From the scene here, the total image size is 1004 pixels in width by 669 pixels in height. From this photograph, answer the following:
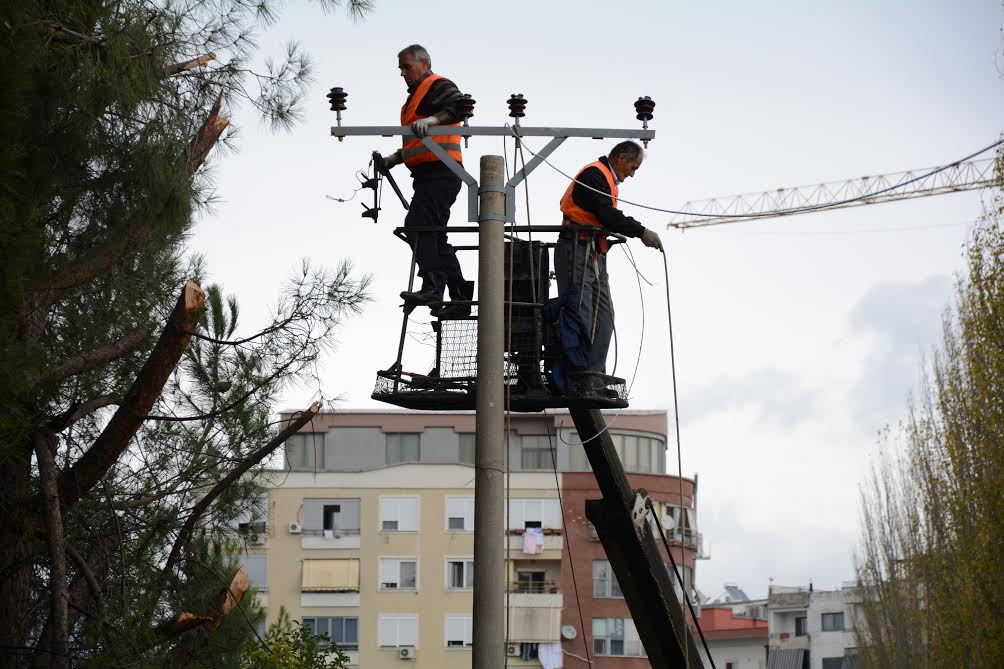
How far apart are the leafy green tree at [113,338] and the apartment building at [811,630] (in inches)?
2468

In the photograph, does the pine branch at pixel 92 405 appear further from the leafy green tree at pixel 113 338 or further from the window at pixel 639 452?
the window at pixel 639 452

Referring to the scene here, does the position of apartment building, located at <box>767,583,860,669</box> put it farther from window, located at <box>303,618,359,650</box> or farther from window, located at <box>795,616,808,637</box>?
window, located at <box>303,618,359,650</box>

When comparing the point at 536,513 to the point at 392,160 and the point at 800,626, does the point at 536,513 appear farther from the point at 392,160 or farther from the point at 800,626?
the point at 392,160

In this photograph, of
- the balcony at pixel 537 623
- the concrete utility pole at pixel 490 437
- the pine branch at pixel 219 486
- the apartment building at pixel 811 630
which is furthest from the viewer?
the apartment building at pixel 811 630

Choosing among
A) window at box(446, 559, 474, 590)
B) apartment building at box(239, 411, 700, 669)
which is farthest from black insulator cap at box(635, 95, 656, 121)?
window at box(446, 559, 474, 590)

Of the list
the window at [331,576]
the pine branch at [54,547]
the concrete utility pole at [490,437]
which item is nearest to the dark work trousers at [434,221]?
the concrete utility pole at [490,437]

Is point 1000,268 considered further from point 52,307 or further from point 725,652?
point 725,652

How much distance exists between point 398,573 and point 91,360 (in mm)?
44786

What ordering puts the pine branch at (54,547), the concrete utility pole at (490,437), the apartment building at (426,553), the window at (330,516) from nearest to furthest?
the concrete utility pole at (490,437) < the pine branch at (54,547) < the apartment building at (426,553) < the window at (330,516)

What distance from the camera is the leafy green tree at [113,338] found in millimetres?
8859

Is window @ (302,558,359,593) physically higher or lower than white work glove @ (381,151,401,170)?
higher

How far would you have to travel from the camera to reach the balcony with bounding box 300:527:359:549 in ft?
178

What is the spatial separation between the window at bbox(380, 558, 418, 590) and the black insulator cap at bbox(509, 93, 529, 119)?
4658 centimetres

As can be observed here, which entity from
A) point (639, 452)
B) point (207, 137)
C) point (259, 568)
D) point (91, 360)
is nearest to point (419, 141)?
point (207, 137)
